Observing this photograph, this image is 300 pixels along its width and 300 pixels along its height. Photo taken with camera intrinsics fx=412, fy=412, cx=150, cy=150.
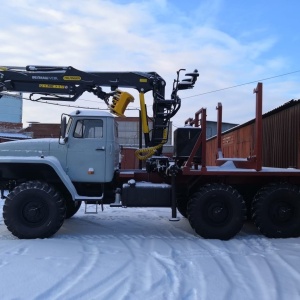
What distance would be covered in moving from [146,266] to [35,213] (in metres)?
3.07

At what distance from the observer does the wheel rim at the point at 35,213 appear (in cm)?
848

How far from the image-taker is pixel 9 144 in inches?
364

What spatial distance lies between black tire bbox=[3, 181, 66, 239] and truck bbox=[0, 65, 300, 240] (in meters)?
0.02

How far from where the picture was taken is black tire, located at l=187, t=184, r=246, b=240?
8789mm

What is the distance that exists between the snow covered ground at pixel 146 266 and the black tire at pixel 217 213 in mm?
273

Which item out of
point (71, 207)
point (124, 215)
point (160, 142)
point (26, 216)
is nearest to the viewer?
point (26, 216)

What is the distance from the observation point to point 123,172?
9.74 meters

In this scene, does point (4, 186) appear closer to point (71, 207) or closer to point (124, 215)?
point (71, 207)

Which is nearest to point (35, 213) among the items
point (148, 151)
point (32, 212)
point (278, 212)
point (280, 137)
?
point (32, 212)

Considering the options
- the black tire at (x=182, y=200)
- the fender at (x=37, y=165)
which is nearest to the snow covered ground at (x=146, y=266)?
the black tire at (x=182, y=200)

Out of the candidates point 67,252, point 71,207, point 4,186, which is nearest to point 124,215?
point 71,207

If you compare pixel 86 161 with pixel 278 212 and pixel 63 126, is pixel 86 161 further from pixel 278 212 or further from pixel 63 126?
pixel 278 212

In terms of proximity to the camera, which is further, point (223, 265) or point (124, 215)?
point (124, 215)

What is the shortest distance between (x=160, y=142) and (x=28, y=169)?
3072mm
